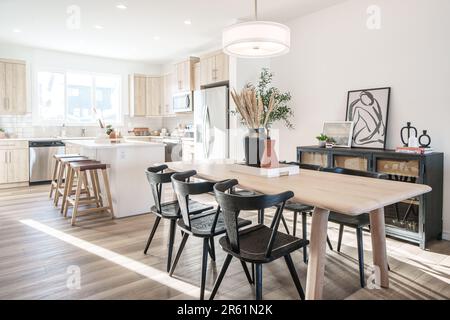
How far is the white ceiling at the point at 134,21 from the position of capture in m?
4.08

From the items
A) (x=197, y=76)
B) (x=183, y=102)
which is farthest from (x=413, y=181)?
(x=183, y=102)

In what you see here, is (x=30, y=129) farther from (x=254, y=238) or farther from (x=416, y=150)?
(x=416, y=150)

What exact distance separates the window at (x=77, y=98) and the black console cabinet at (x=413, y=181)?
18.7ft

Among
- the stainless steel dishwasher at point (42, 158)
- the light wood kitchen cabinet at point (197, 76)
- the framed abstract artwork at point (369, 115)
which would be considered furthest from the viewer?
the light wood kitchen cabinet at point (197, 76)

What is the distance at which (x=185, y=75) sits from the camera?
6543 millimetres

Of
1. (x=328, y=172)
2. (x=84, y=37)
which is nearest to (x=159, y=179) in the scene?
(x=328, y=172)

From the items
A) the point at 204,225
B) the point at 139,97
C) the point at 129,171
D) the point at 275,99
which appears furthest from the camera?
the point at 139,97

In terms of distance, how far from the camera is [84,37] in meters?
5.56

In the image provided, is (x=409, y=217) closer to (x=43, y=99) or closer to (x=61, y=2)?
(x=61, y=2)

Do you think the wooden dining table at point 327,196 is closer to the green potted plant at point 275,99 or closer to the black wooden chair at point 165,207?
the black wooden chair at point 165,207

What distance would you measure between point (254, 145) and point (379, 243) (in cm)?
115

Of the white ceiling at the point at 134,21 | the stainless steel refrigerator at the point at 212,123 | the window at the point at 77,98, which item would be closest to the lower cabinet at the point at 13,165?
the window at the point at 77,98

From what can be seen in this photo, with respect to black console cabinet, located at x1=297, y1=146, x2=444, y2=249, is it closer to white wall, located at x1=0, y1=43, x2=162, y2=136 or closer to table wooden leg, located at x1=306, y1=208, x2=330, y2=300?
table wooden leg, located at x1=306, y1=208, x2=330, y2=300

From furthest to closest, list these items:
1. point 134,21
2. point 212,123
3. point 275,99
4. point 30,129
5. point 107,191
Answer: point 30,129 → point 212,123 → point 134,21 → point 275,99 → point 107,191
